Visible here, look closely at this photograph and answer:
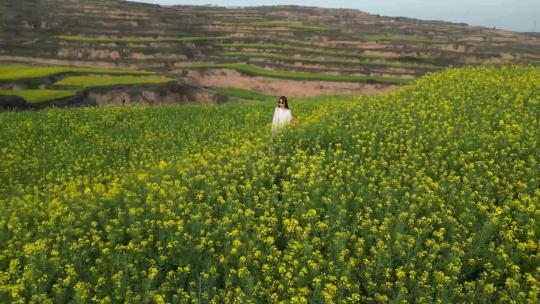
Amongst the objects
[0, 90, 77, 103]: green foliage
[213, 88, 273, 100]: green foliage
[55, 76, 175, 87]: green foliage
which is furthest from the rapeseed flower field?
[213, 88, 273, 100]: green foliage

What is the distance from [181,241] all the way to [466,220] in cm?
493

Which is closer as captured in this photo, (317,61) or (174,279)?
(174,279)

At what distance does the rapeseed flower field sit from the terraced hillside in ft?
84.5

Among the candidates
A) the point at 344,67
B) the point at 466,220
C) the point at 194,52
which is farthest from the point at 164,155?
the point at 194,52

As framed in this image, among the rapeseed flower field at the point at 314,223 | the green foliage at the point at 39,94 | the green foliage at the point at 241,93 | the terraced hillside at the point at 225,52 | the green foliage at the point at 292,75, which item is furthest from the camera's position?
the terraced hillside at the point at 225,52

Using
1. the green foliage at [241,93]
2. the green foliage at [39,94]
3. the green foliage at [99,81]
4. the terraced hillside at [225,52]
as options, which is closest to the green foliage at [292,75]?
the terraced hillside at [225,52]

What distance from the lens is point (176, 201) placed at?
881cm

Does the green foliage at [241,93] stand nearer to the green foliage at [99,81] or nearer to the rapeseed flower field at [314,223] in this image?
the green foliage at [99,81]

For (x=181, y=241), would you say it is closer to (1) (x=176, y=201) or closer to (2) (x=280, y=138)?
(1) (x=176, y=201)

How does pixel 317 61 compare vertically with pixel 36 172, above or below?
above

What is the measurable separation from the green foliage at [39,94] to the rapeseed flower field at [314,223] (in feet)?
40.5

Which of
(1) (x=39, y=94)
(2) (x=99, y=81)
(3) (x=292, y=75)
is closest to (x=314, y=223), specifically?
(1) (x=39, y=94)

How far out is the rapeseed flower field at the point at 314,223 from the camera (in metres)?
6.25

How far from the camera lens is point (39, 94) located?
25656mm
